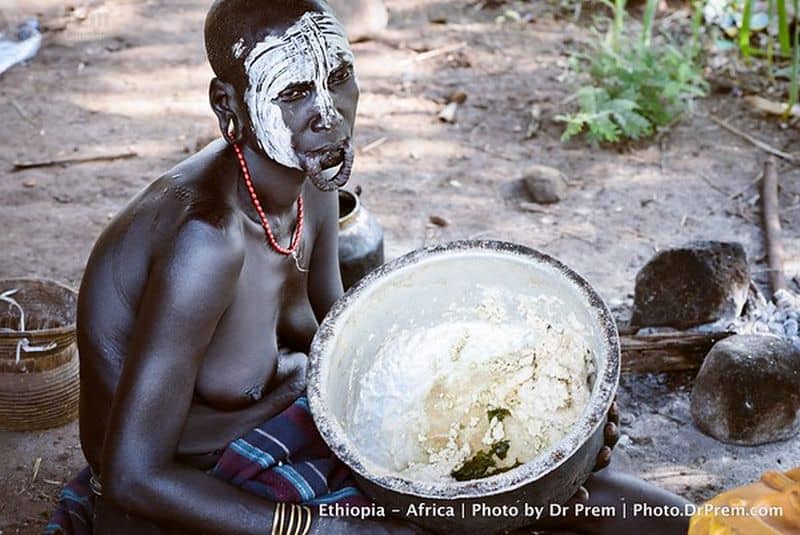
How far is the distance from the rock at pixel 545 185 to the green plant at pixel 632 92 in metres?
0.38

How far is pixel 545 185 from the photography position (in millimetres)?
4344

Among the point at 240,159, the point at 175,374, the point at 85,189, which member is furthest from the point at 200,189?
the point at 85,189

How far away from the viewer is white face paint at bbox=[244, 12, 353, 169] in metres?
2.05

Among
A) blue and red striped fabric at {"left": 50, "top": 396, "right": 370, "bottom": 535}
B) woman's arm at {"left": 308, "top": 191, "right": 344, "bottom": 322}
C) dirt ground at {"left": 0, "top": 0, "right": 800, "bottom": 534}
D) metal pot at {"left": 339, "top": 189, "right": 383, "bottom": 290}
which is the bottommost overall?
dirt ground at {"left": 0, "top": 0, "right": 800, "bottom": 534}

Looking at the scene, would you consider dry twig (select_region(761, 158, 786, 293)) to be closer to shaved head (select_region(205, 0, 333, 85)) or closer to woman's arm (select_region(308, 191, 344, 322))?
woman's arm (select_region(308, 191, 344, 322))

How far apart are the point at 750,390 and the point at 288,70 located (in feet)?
5.39

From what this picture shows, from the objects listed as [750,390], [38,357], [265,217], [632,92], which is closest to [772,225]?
[632,92]

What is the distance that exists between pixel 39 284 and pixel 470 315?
1.40m

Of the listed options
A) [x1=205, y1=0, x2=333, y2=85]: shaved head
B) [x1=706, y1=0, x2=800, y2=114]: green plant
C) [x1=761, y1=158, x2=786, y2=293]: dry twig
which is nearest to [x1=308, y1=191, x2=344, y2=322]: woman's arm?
[x1=205, y1=0, x2=333, y2=85]: shaved head

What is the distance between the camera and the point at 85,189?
14.6 feet

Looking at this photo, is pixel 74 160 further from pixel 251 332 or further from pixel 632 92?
pixel 251 332

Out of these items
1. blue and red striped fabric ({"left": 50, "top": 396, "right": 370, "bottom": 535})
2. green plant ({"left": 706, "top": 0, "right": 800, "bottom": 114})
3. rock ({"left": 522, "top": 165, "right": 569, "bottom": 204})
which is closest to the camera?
blue and red striped fabric ({"left": 50, "top": 396, "right": 370, "bottom": 535})

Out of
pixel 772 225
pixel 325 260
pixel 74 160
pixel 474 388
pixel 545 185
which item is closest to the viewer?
pixel 474 388

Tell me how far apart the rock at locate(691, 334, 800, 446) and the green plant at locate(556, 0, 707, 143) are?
1.80 m
